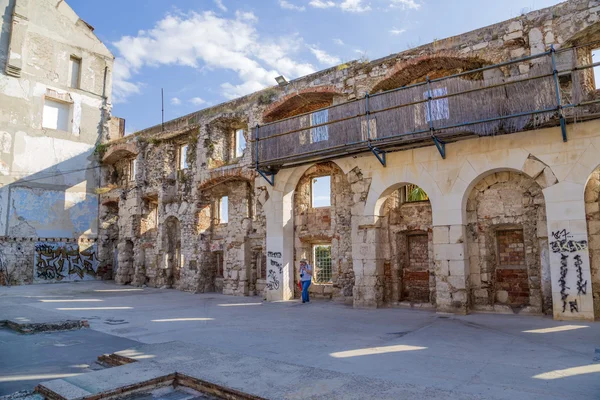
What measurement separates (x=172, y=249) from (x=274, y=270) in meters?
7.13

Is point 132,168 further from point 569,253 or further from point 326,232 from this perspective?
point 569,253

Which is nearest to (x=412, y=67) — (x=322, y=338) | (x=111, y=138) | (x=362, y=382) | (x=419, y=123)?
(x=419, y=123)

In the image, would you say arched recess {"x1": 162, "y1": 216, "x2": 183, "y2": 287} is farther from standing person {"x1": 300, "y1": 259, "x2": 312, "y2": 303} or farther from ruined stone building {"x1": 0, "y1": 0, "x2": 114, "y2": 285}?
standing person {"x1": 300, "y1": 259, "x2": 312, "y2": 303}

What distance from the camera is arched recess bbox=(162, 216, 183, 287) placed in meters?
18.2

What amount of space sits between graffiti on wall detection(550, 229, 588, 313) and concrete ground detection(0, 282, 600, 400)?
1.99ft

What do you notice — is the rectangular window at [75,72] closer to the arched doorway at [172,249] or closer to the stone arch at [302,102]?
the arched doorway at [172,249]

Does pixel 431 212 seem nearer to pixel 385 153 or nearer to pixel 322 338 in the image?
pixel 385 153

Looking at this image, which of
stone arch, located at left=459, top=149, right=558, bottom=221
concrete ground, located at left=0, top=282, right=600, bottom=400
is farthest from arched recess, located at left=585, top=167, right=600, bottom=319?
concrete ground, located at left=0, top=282, right=600, bottom=400

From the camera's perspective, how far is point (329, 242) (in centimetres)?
1344

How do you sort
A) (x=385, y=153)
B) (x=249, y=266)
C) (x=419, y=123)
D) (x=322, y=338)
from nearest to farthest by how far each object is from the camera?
(x=322, y=338) < (x=419, y=123) < (x=385, y=153) < (x=249, y=266)

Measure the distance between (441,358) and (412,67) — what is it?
27.7 ft

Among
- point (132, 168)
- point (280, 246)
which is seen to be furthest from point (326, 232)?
point (132, 168)

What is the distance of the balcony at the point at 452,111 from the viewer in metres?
8.84

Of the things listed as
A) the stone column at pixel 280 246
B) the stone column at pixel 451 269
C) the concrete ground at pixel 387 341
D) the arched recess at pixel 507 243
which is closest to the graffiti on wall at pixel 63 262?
the concrete ground at pixel 387 341
